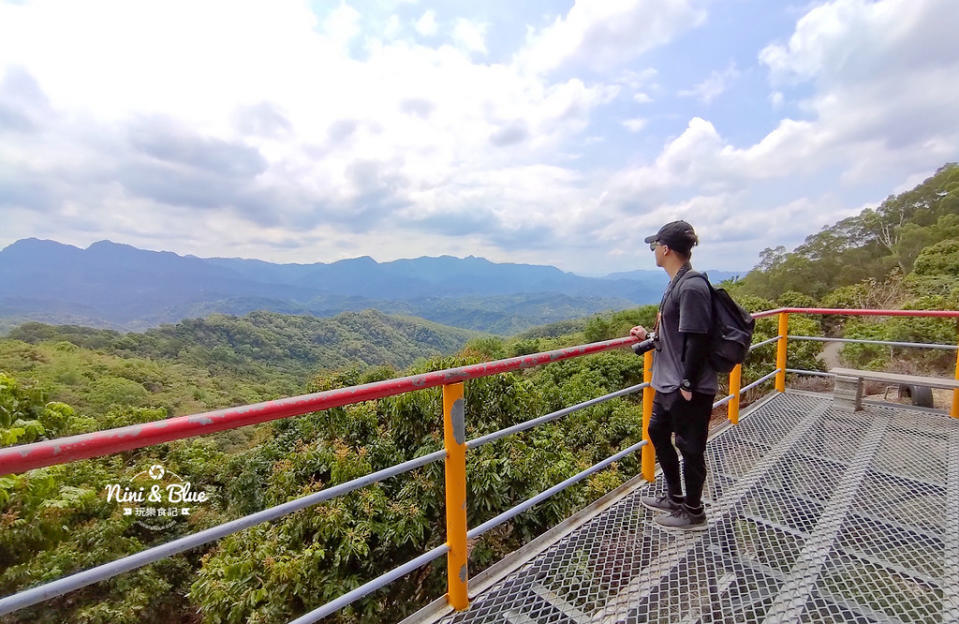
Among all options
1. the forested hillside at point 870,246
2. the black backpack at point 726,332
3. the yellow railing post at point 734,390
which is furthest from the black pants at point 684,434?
the forested hillside at point 870,246

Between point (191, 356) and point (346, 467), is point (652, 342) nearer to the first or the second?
point (346, 467)

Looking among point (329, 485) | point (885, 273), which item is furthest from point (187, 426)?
point (885, 273)

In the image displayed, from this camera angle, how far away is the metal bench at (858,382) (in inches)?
148

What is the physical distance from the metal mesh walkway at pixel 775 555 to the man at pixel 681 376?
0.18 meters

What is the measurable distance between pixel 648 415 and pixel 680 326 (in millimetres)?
917

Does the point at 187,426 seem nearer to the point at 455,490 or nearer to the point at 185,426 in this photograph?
the point at 185,426

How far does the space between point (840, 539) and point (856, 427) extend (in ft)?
6.50

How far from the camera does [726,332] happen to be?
1.98 meters

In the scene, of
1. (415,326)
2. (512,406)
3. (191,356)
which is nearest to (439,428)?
(512,406)

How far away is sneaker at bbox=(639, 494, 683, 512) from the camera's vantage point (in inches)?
90.6

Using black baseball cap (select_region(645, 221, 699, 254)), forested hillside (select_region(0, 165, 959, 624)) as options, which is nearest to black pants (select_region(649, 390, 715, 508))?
black baseball cap (select_region(645, 221, 699, 254))

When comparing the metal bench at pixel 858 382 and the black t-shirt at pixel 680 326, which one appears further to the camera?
the metal bench at pixel 858 382

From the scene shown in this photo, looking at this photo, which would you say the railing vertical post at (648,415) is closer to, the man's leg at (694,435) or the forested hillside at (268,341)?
the man's leg at (694,435)

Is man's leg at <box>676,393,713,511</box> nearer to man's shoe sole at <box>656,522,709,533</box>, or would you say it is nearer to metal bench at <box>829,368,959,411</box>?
man's shoe sole at <box>656,522,709,533</box>
